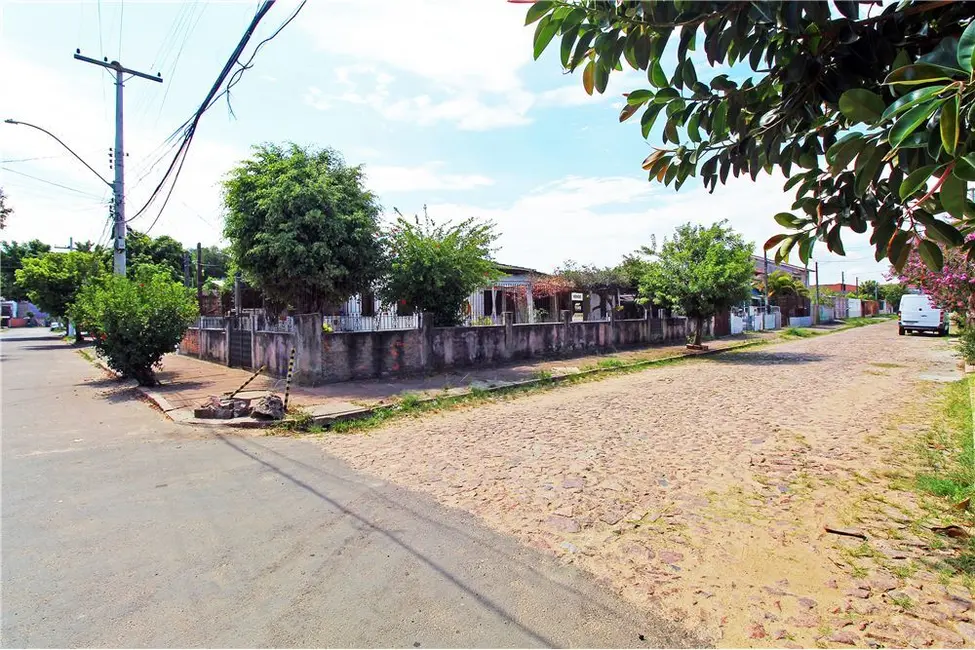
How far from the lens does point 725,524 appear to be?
4.12 meters

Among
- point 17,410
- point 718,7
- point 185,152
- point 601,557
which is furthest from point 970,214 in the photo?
point 17,410

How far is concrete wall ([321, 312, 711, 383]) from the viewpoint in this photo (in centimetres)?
1248

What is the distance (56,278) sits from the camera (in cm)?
2802

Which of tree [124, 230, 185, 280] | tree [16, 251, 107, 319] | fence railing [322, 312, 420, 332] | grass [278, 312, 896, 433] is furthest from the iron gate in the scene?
tree [124, 230, 185, 280]

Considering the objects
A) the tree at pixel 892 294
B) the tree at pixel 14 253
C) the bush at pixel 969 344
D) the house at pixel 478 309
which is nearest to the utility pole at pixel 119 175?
the house at pixel 478 309

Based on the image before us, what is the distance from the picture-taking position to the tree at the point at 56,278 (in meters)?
28.0

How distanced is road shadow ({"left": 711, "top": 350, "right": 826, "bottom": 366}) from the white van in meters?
13.9

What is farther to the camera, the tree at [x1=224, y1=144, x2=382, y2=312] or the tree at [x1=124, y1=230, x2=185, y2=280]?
the tree at [x1=124, y1=230, x2=185, y2=280]

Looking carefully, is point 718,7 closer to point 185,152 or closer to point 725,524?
point 725,524

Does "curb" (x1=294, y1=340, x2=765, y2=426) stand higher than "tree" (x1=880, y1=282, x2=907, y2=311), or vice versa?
"tree" (x1=880, y1=282, x2=907, y2=311)

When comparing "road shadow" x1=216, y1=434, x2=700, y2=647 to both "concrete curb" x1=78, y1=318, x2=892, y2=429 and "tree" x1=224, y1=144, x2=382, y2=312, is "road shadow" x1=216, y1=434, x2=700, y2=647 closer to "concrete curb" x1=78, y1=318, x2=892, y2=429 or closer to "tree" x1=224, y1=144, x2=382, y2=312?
"concrete curb" x1=78, y1=318, x2=892, y2=429

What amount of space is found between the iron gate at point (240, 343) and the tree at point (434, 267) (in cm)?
455

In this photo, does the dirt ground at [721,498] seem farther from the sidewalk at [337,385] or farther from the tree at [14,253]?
the tree at [14,253]

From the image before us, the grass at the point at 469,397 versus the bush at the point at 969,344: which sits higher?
the bush at the point at 969,344
